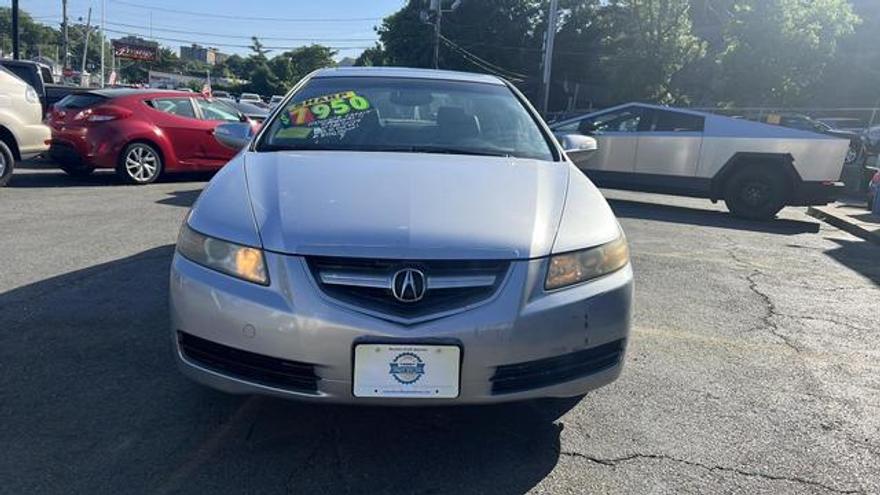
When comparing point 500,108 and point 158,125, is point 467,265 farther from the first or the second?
point 158,125

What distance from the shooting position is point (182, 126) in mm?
10047

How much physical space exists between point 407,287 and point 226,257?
71cm

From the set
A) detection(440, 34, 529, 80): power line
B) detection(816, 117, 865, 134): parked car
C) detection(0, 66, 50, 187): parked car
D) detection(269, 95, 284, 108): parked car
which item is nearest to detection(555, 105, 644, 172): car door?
detection(269, 95, 284, 108): parked car

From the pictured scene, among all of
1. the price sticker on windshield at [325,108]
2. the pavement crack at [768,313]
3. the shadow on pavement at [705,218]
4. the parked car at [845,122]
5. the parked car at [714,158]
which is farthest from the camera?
the parked car at [845,122]

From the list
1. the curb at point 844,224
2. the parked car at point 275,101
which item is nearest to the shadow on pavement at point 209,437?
the parked car at point 275,101


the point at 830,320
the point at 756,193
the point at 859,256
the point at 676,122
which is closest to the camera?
the point at 830,320

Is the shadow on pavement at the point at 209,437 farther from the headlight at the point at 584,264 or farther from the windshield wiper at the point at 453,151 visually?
the windshield wiper at the point at 453,151

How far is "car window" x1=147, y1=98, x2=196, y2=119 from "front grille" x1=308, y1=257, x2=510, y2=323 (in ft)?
28.5

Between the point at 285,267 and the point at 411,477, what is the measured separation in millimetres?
906

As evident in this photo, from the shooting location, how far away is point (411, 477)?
250 centimetres

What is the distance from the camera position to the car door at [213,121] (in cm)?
1029

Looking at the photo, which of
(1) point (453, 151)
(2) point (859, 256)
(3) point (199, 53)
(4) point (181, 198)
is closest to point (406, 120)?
(1) point (453, 151)

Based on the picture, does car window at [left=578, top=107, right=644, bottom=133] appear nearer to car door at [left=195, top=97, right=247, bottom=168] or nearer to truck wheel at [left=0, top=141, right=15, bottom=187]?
car door at [left=195, top=97, right=247, bottom=168]

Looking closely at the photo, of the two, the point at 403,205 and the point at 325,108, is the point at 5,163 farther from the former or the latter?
the point at 403,205
